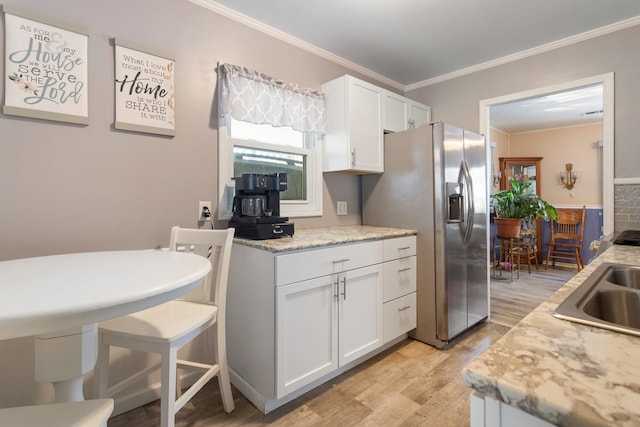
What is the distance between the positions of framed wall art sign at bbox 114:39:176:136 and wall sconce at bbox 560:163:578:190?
6.53 meters

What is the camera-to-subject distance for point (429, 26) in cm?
235

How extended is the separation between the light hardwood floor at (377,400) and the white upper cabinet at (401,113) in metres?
1.90

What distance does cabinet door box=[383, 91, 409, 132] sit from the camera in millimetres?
2816

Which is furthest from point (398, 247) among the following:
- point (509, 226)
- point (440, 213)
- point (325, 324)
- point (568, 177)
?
point (568, 177)

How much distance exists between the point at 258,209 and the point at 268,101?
2.70 ft

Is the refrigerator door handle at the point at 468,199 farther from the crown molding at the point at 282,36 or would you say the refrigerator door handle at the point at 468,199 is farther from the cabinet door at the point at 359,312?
the crown molding at the point at 282,36

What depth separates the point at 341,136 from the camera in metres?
2.55

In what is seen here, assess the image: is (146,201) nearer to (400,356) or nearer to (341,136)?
(341,136)

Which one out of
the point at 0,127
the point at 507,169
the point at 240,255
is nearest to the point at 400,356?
the point at 240,255

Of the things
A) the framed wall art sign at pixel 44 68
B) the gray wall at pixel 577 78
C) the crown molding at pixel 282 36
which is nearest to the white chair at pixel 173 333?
the framed wall art sign at pixel 44 68

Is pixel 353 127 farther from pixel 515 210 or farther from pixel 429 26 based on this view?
pixel 515 210

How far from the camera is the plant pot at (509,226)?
4.48m

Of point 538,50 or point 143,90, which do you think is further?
point 538,50

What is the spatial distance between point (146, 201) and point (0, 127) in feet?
2.18
